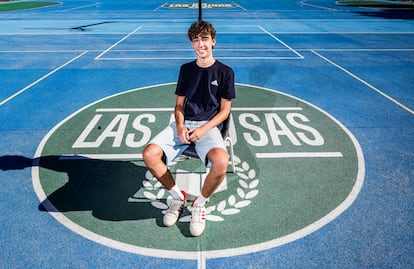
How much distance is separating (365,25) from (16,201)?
22.0 metres

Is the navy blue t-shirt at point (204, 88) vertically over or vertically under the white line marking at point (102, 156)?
over

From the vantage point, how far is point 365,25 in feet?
63.3

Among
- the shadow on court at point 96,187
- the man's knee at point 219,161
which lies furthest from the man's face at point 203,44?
the shadow on court at point 96,187

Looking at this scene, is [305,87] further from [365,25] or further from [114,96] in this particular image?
[365,25]

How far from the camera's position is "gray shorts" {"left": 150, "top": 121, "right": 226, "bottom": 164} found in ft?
11.4

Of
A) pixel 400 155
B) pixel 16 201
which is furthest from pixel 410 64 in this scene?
pixel 16 201

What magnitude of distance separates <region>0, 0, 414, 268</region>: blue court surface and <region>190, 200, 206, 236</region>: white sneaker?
98 millimetres

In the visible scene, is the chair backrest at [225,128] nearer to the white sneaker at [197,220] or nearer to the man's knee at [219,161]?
the man's knee at [219,161]

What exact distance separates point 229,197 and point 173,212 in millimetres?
870

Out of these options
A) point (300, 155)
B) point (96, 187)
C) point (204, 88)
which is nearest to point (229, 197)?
point (204, 88)

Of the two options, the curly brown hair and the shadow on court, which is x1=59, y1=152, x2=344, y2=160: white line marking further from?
the curly brown hair

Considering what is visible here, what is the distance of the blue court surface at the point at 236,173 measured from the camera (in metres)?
3.22

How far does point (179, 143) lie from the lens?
3699 mm

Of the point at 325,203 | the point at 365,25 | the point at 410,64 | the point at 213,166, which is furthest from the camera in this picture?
A: the point at 365,25
